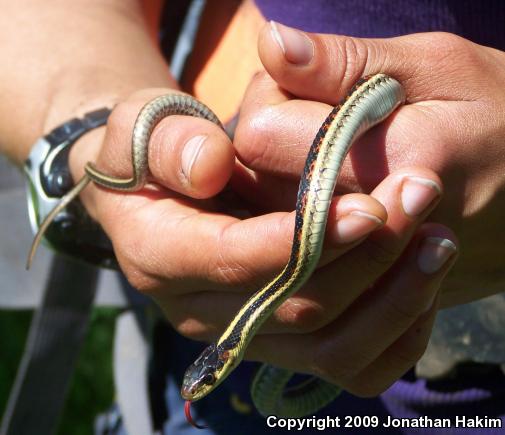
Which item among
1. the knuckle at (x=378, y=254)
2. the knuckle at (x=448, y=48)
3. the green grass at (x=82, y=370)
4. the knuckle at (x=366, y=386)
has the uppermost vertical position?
the knuckle at (x=448, y=48)

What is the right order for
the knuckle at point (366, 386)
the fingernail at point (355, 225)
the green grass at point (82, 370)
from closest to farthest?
the fingernail at point (355, 225)
the knuckle at point (366, 386)
the green grass at point (82, 370)

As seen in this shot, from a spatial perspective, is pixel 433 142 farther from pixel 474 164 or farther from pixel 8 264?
pixel 8 264

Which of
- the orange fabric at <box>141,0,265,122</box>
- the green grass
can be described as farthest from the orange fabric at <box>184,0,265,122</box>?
the green grass

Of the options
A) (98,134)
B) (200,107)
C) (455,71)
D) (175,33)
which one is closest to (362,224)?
(455,71)

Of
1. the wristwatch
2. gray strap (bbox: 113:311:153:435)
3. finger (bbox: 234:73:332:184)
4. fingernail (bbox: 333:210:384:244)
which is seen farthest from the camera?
gray strap (bbox: 113:311:153:435)

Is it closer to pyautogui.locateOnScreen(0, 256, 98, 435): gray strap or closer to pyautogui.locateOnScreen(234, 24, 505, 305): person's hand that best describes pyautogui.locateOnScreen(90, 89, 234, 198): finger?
pyautogui.locateOnScreen(234, 24, 505, 305): person's hand

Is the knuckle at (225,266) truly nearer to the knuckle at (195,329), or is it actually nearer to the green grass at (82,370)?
the knuckle at (195,329)

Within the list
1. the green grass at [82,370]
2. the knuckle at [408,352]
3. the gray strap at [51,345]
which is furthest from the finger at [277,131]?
the green grass at [82,370]

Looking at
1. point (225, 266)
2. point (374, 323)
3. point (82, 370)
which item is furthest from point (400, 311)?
point (82, 370)
